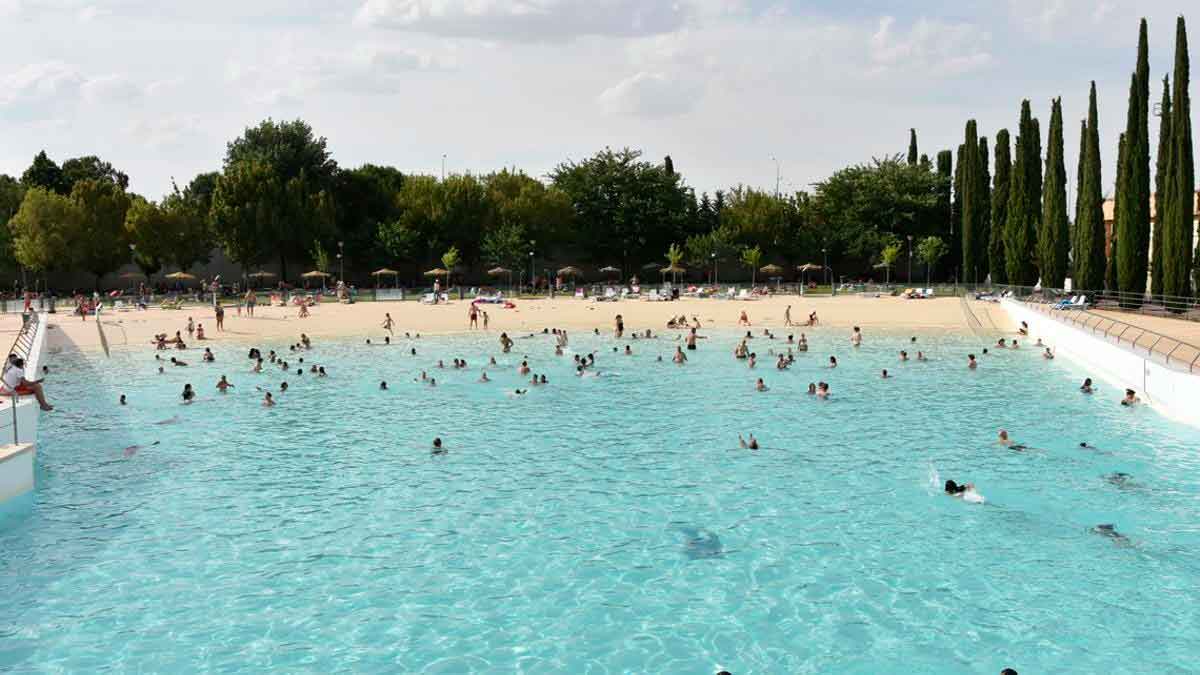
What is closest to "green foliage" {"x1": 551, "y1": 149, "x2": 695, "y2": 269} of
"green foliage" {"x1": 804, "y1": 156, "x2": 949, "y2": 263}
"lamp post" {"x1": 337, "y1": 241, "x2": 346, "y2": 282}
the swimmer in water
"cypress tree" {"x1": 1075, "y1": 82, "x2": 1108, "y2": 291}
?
"green foliage" {"x1": 804, "y1": 156, "x2": 949, "y2": 263}

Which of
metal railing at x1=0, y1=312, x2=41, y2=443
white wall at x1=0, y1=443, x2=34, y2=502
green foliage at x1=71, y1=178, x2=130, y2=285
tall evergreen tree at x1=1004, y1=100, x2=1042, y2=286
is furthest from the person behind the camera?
green foliage at x1=71, y1=178, x2=130, y2=285

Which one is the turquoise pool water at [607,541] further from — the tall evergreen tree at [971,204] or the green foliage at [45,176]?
the green foliage at [45,176]

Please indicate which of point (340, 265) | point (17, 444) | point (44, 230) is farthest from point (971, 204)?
point (44, 230)

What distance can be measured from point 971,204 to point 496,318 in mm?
37148

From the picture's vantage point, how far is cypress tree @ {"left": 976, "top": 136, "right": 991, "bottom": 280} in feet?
226

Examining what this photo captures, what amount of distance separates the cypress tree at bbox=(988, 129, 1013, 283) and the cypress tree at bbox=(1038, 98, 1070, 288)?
24.4ft

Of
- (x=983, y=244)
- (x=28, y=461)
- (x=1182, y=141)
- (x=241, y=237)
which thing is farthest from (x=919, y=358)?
(x=241, y=237)

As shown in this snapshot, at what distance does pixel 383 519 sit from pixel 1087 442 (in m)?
15.4

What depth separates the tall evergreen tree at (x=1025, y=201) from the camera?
60.0 metres

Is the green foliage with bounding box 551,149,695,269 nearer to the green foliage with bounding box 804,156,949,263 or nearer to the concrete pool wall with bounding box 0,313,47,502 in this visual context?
the green foliage with bounding box 804,156,949,263

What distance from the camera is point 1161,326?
119ft

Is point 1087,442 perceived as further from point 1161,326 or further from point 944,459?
point 1161,326

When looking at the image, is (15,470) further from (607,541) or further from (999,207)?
(999,207)

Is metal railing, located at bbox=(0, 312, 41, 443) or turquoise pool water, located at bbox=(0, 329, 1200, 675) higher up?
metal railing, located at bbox=(0, 312, 41, 443)
